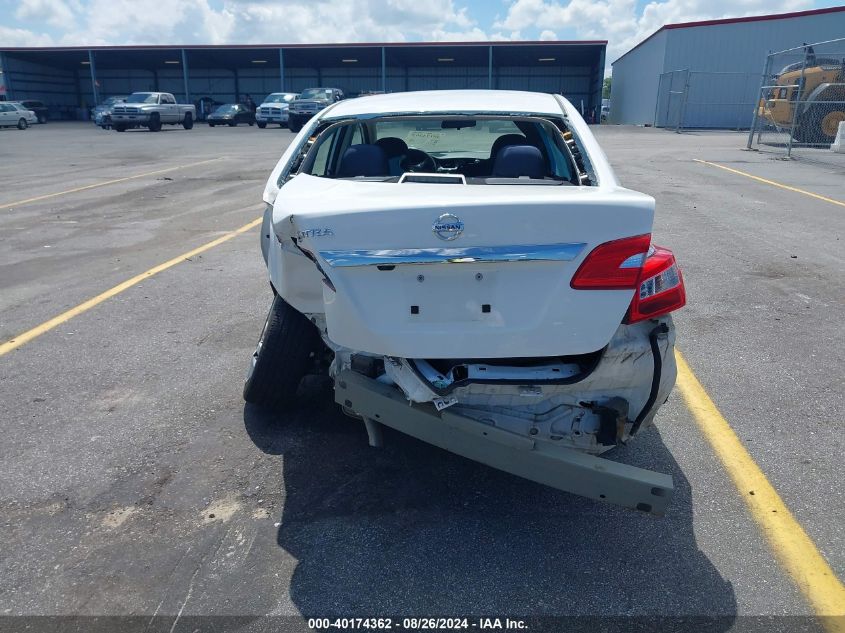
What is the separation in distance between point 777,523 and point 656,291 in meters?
1.20

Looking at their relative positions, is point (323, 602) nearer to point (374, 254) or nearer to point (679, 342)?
point (374, 254)

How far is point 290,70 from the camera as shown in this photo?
56375mm

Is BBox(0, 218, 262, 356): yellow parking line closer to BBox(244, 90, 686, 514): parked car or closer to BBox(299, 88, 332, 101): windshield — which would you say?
BBox(244, 90, 686, 514): parked car

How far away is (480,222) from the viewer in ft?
7.85

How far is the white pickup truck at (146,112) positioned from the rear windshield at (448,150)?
3325 centimetres

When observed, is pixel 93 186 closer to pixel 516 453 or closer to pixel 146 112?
pixel 516 453

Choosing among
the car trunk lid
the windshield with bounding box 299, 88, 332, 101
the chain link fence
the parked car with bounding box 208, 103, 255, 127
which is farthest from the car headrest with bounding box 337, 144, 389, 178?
the parked car with bounding box 208, 103, 255, 127

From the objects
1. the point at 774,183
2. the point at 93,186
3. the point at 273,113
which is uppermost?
the point at 273,113

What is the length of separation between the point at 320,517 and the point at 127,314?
3536 millimetres

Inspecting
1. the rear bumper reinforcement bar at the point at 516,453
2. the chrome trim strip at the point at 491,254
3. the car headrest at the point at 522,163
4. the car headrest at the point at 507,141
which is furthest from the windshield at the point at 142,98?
the chrome trim strip at the point at 491,254

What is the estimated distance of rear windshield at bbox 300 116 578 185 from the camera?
367 centimetres

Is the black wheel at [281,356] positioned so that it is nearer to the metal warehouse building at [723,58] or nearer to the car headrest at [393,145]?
the car headrest at [393,145]

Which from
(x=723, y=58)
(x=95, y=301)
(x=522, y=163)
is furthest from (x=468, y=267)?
(x=723, y=58)

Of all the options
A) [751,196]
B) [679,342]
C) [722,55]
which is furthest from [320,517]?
[722,55]
